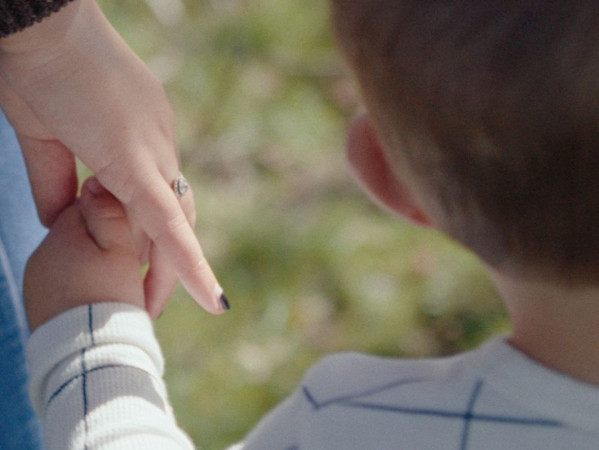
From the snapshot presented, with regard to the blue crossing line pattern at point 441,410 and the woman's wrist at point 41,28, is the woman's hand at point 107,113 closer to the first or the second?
the woman's wrist at point 41,28

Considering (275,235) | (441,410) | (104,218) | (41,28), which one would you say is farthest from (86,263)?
(275,235)

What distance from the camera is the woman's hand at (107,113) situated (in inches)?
34.8

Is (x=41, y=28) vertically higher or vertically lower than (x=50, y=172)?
higher

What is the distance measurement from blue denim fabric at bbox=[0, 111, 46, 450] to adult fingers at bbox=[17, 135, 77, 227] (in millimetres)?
12

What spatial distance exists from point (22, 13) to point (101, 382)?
0.34 metres

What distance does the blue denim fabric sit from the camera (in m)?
0.94

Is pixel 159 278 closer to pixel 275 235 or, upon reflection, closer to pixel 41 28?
pixel 41 28

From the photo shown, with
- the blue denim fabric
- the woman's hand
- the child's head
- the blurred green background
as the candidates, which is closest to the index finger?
the woman's hand

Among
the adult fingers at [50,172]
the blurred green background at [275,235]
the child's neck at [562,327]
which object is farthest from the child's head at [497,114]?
the blurred green background at [275,235]

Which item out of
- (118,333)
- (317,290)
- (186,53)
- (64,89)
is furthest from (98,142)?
(186,53)

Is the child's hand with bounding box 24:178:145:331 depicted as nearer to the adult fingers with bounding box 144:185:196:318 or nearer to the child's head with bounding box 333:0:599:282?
the adult fingers with bounding box 144:185:196:318

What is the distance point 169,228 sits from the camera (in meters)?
0.89

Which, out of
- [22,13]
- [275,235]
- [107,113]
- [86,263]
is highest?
[22,13]

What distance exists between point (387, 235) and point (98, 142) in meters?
0.98
